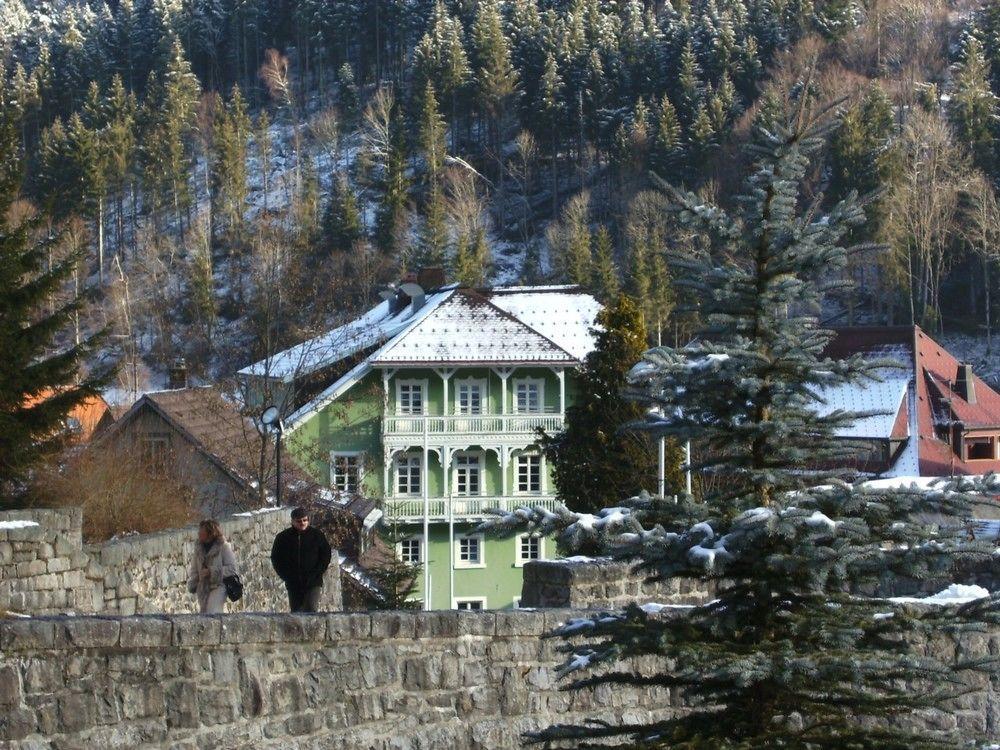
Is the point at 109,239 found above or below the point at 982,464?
above

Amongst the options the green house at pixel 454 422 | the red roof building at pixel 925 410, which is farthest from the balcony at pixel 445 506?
the red roof building at pixel 925 410

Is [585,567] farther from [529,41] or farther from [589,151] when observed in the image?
[529,41]

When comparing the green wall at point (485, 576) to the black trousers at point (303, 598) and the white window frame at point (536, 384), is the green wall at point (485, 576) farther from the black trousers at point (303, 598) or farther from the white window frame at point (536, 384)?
the black trousers at point (303, 598)

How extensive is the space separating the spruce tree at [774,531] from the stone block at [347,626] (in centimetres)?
200

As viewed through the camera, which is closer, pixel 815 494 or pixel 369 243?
pixel 815 494

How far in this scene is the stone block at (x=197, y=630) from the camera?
753cm

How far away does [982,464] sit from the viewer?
5044 centimetres

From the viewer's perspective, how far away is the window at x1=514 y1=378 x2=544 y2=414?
161 feet

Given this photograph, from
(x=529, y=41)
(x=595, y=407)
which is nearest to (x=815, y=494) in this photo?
(x=595, y=407)

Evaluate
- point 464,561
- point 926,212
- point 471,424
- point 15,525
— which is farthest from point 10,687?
point 926,212

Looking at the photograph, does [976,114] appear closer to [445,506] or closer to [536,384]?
[536,384]

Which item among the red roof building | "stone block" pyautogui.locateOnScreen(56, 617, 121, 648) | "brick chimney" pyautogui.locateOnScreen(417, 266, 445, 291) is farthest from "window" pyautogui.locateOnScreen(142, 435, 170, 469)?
"brick chimney" pyautogui.locateOnScreen(417, 266, 445, 291)

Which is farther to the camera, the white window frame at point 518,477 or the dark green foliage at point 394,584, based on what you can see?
the white window frame at point 518,477

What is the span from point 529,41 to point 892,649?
347ft
